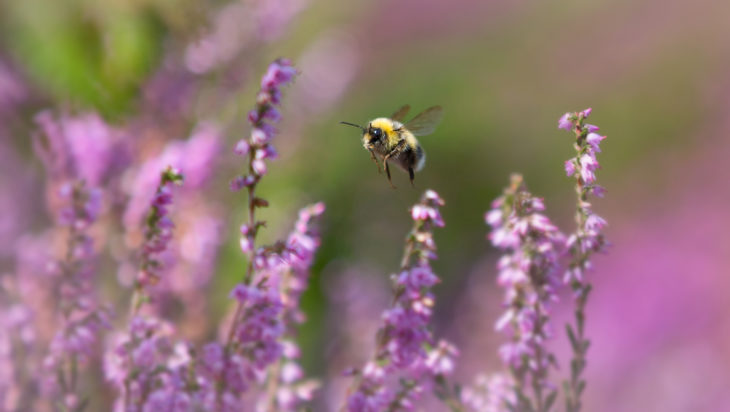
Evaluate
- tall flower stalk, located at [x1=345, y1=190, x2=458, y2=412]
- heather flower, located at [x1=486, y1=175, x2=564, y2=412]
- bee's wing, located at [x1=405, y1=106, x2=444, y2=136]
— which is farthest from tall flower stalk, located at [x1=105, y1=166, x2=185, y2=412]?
bee's wing, located at [x1=405, y1=106, x2=444, y2=136]

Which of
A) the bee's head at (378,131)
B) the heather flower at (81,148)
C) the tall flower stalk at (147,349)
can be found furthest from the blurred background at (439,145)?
the tall flower stalk at (147,349)

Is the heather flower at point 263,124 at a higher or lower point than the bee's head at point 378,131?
lower

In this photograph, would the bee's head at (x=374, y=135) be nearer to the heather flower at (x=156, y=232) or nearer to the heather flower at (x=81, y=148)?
the heather flower at (x=81, y=148)

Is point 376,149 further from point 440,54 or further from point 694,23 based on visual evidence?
point 694,23

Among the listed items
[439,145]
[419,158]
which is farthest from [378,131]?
[439,145]

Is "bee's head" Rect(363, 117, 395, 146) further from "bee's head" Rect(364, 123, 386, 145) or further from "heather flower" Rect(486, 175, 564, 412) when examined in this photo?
"heather flower" Rect(486, 175, 564, 412)

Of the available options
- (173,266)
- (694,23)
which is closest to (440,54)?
(694,23)
